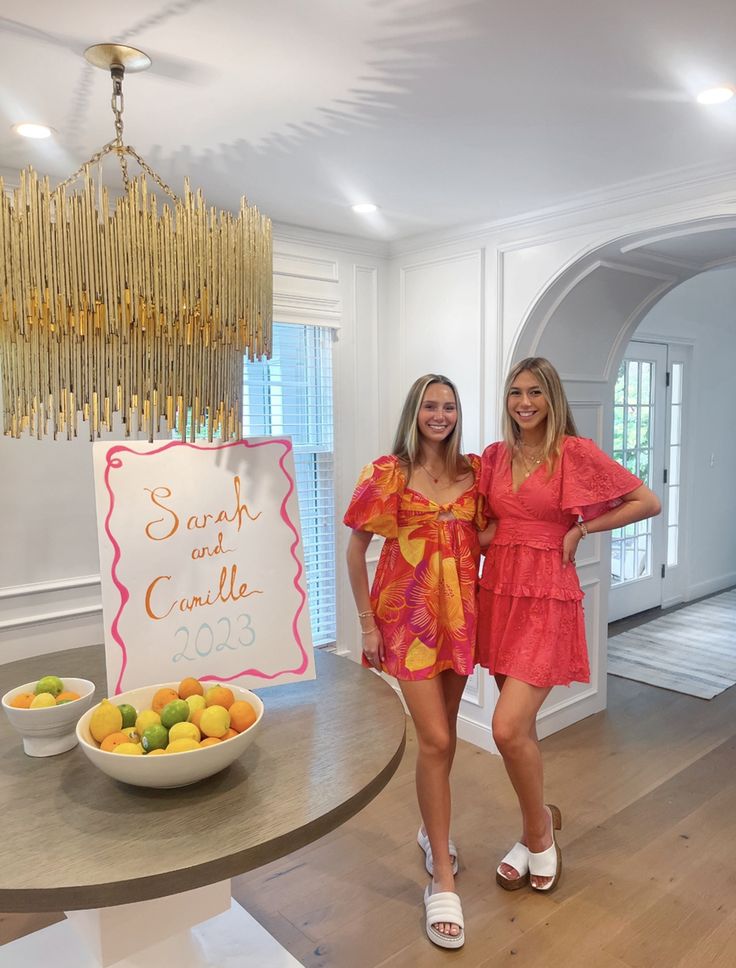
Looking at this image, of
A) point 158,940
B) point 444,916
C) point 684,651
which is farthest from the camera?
point 684,651

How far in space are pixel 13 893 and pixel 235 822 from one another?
32 cm

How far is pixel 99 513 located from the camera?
1546 millimetres

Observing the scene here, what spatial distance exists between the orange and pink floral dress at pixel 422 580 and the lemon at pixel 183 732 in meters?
0.98

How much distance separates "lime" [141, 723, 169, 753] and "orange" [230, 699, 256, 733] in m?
0.12

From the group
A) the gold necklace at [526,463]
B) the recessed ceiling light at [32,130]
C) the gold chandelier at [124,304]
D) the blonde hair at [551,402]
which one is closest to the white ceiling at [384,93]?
the recessed ceiling light at [32,130]

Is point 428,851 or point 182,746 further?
point 428,851

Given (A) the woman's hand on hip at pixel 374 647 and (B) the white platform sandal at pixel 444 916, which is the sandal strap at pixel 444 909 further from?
(A) the woman's hand on hip at pixel 374 647

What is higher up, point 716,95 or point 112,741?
point 716,95

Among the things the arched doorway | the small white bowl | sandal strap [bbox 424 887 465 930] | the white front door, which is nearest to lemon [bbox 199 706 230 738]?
the small white bowl

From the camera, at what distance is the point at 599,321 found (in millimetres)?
3383

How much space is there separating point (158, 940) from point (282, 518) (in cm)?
94

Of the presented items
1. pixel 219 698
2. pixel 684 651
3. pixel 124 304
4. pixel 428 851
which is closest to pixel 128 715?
pixel 219 698

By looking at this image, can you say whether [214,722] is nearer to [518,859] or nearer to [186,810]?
[186,810]

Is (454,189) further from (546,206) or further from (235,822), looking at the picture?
(235,822)
